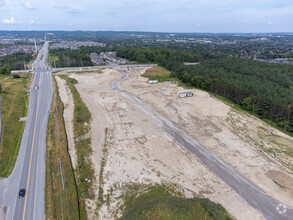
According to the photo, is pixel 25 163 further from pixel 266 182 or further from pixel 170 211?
pixel 266 182

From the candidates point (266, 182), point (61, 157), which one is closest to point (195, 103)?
point (266, 182)

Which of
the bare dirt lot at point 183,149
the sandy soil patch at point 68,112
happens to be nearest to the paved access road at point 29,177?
the sandy soil patch at point 68,112

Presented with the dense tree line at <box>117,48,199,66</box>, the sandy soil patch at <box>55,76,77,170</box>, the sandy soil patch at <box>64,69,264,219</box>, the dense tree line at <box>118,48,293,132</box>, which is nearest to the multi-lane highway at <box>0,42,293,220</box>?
the sandy soil patch at <box>64,69,264,219</box>

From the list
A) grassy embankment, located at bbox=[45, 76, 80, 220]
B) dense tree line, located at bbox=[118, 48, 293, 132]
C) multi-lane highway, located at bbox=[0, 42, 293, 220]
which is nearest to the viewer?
grassy embankment, located at bbox=[45, 76, 80, 220]

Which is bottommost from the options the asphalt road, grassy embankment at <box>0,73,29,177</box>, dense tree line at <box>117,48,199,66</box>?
the asphalt road

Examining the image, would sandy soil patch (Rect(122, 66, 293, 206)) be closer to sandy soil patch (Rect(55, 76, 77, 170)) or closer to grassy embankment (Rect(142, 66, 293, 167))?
grassy embankment (Rect(142, 66, 293, 167))

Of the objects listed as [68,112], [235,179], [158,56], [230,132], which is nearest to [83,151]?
[68,112]
